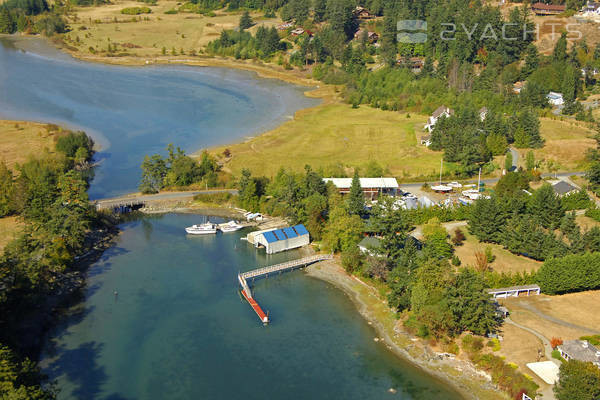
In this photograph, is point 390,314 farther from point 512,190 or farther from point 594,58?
point 594,58

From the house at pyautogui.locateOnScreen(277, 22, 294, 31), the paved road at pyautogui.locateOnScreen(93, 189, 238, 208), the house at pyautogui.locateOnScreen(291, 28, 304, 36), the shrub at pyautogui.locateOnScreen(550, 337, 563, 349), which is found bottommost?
the shrub at pyautogui.locateOnScreen(550, 337, 563, 349)

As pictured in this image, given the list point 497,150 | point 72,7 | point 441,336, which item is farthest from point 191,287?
point 72,7

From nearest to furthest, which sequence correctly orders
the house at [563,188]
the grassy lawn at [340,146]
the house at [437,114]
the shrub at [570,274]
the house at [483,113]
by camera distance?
the shrub at [570,274] → the house at [563,188] → the grassy lawn at [340,146] → the house at [483,113] → the house at [437,114]

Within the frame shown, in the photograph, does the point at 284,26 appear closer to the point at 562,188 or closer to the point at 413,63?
the point at 413,63

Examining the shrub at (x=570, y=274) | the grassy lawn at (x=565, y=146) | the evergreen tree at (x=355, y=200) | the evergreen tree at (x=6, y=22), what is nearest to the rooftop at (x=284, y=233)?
the evergreen tree at (x=355, y=200)

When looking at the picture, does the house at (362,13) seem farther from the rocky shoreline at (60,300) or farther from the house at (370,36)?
the rocky shoreline at (60,300)

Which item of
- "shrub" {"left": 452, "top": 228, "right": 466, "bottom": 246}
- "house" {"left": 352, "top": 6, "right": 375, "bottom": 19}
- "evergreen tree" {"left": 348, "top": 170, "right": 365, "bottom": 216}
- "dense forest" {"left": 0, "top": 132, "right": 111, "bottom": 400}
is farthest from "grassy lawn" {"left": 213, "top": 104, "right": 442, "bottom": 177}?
"house" {"left": 352, "top": 6, "right": 375, "bottom": 19}

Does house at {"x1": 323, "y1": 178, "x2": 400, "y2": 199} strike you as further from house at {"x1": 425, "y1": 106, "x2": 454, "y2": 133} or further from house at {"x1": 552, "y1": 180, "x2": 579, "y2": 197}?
house at {"x1": 425, "y1": 106, "x2": 454, "y2": 133}
